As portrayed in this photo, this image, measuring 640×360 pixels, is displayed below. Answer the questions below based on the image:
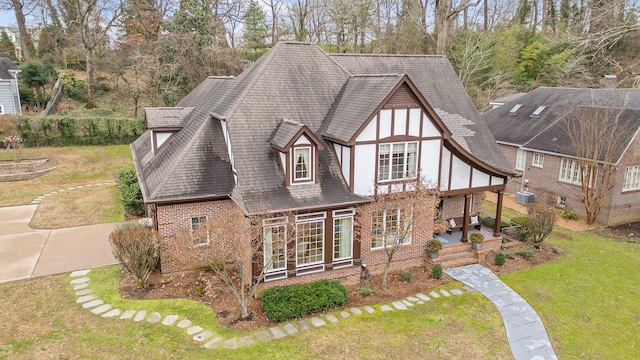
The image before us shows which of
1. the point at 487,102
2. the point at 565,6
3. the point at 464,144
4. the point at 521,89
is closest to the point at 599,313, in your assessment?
the point at 464,144

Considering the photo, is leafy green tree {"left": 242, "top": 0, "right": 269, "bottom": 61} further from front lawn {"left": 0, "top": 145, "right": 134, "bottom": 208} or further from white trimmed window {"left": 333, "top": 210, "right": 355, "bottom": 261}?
white trimmed window {"left": 333, "top": 210, "right": 355, "bottom": 261}

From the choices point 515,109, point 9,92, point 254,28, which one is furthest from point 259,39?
point 515,109

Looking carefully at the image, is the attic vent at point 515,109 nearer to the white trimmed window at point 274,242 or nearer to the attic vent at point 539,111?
the attic vent at point 539,111

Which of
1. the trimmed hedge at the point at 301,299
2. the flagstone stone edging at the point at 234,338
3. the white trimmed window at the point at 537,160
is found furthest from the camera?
the white trimmed window at the point at 537,160

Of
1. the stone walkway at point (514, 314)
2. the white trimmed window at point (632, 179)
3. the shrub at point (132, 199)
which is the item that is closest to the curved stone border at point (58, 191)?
the shrub at point (132, 199)

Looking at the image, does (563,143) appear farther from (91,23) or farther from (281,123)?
(91,23)
